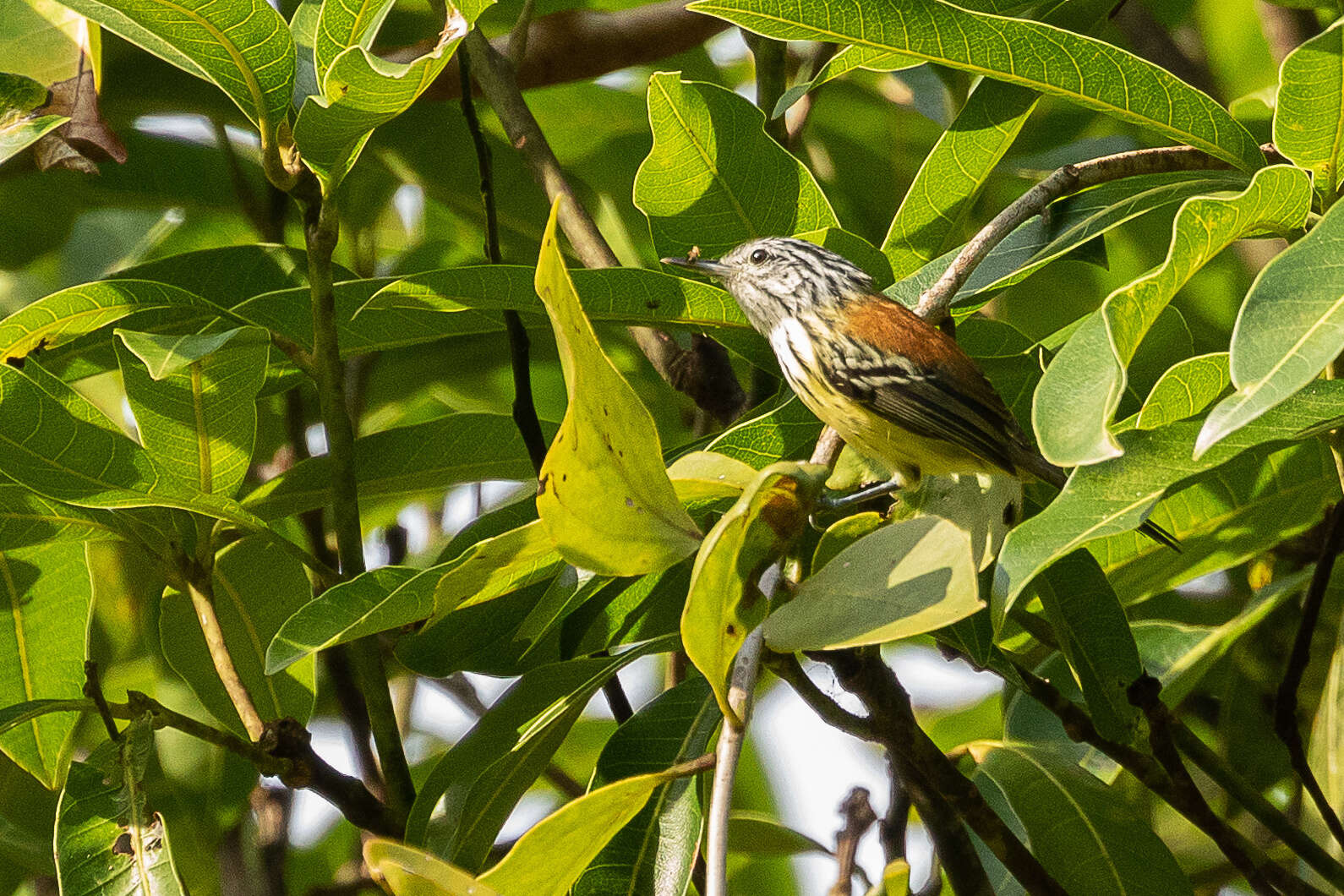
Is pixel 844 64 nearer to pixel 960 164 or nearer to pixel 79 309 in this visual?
pixel 960 164

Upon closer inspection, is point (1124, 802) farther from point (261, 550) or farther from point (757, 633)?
point (261, 550)

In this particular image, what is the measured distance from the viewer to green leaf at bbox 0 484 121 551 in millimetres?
2193

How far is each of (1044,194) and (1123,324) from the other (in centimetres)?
71

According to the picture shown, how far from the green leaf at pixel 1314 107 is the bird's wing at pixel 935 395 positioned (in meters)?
0.69

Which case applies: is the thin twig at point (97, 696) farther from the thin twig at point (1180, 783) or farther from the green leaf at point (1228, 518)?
the green leaf at point (1228, 518)

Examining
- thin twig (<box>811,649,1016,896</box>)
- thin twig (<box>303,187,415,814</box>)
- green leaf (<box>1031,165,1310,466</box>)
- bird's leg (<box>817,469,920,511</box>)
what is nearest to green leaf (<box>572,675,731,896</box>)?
thin twig (<box>811,649,1016,896</box>)

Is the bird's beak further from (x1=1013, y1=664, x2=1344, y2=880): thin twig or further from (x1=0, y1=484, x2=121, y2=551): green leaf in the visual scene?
(x1=0, y1=484, x2=121, y2=551): green leaf

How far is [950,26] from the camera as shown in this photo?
6.42 ft

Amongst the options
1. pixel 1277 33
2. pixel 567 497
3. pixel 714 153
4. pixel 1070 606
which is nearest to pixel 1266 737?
pixel 1070 606

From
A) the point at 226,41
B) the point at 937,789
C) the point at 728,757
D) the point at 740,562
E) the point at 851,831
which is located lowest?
the point at 851,831

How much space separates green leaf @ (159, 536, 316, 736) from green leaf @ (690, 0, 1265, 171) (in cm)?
134

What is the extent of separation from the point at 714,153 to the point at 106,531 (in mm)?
1204

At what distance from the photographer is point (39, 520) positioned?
222 cm

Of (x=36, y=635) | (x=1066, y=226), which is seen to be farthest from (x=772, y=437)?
(x=36, y=635)
